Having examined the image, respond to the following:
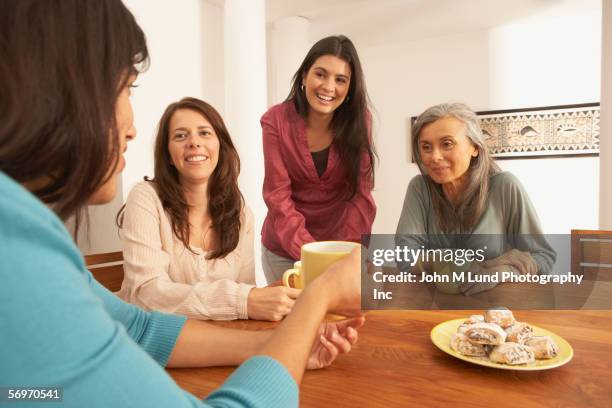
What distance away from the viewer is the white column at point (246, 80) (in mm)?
2848

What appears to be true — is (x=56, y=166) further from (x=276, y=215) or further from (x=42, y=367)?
(x=276, y=215)

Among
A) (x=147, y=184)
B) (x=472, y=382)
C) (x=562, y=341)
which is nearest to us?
(x=472, y=382)

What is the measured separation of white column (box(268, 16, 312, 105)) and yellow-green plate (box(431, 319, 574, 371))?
3.32m

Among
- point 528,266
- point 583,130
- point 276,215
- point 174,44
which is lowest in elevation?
point 528,266

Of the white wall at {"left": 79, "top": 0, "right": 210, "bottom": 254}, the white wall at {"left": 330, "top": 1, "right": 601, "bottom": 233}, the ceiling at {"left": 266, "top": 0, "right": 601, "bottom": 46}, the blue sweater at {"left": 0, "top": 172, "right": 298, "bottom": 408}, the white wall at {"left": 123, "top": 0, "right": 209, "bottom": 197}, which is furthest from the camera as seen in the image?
the white wall at {"left": 330, "top": 1, "right": 601, "bottom": 233}

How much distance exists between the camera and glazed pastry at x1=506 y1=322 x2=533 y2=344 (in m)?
0.60

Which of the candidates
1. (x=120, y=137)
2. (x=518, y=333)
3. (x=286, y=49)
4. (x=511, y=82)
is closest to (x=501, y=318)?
(x=518, y=333)

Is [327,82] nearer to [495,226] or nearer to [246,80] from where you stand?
[495,226]

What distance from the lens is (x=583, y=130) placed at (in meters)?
3.46

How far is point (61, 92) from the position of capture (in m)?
0.36

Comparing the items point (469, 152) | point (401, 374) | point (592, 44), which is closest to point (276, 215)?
point (469, 152)

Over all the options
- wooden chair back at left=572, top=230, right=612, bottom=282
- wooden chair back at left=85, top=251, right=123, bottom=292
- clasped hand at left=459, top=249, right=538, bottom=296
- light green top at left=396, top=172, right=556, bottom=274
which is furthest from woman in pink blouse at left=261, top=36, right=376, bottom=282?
wooden chair back at left=572, top=230, right=612, bottom=282

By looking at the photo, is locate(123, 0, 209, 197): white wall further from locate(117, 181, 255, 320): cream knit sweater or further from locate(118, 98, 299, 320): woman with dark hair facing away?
locate(117, 181, 255, 320): cream knit sweater

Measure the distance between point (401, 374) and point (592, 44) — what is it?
12.8 ft
